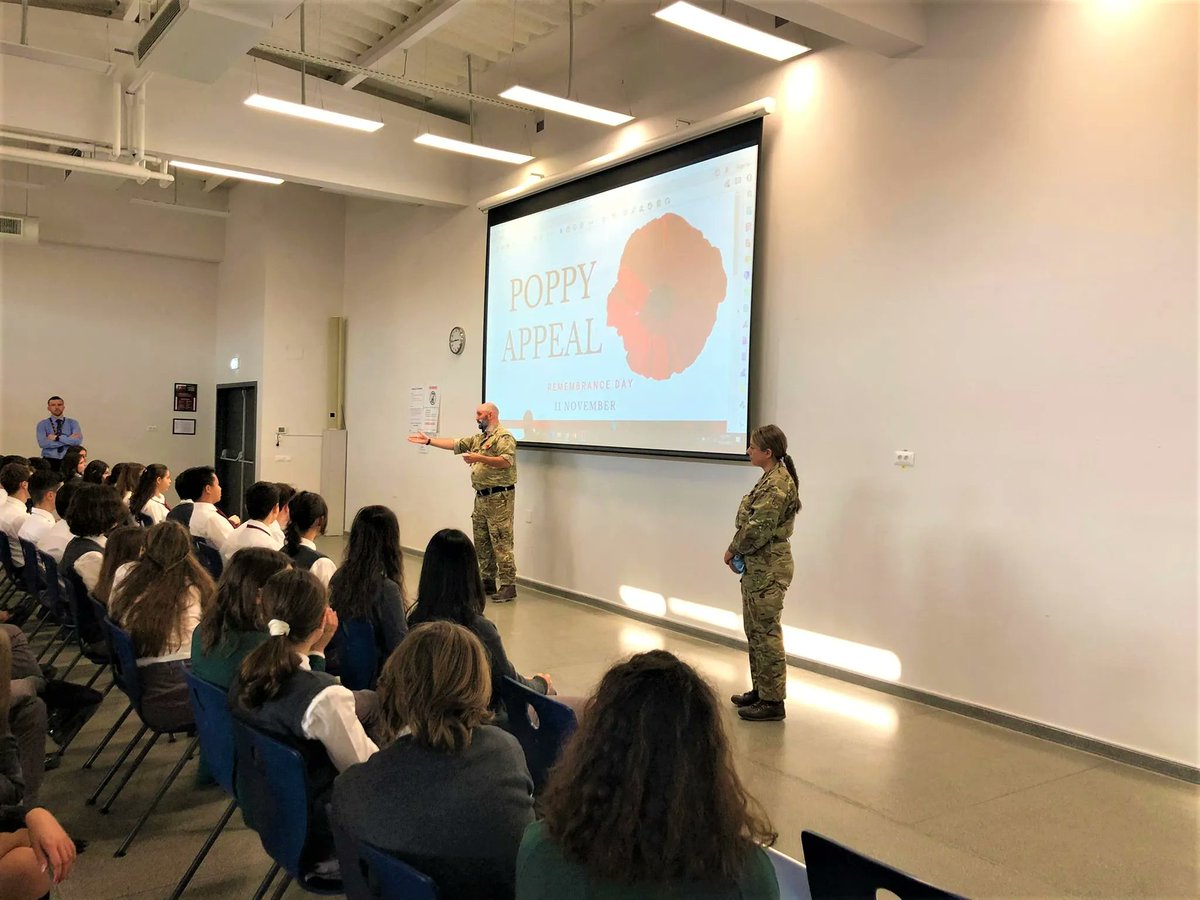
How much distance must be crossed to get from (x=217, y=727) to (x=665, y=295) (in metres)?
4.16

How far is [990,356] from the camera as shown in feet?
13.6

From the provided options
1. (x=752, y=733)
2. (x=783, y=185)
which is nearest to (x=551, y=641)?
(x=752, y=733)

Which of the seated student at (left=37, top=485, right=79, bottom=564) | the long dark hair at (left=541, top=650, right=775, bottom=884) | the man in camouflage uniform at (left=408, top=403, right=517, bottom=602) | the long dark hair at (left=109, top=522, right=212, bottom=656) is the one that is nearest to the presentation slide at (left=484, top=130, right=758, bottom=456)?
the man in camouflage uniform at (left=408, top=403, right=517, bottom=602)

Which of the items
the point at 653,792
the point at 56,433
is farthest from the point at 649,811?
the point at 56,433

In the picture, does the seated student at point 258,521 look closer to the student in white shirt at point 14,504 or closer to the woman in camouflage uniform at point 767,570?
the student in white shirt at point 14,504

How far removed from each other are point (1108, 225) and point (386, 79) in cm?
472

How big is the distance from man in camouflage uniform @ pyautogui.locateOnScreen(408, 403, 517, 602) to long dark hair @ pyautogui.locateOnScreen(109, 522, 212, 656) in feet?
12.3

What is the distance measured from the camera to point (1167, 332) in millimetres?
3537

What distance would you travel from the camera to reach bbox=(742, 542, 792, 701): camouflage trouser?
411 centimetres

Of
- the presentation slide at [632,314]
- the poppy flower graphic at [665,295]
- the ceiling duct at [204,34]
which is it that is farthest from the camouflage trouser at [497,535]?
the ceiling duct at [204,34]

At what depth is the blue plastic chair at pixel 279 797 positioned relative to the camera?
1834mm

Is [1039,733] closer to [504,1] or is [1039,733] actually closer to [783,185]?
[783,185]

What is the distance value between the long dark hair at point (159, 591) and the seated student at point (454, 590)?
2.52ft

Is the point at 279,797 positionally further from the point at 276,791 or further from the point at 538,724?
the point at 538,724
